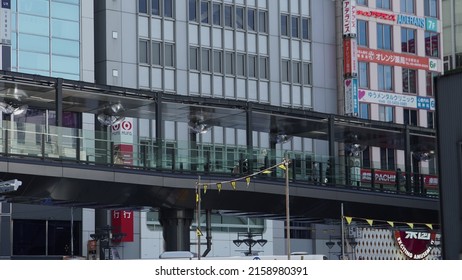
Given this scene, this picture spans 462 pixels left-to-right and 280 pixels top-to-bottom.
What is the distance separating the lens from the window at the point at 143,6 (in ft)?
287

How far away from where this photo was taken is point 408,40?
4082 inches

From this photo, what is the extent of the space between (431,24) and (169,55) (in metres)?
28.8

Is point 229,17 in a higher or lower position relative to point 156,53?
higher

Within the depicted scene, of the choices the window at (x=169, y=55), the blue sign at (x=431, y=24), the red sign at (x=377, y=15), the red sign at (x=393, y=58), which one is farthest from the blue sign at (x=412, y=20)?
the window at (x=169, y=55)

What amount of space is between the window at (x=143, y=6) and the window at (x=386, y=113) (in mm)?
24001

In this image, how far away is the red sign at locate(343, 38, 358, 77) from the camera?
97.5 meters

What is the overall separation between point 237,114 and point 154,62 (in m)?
28.3

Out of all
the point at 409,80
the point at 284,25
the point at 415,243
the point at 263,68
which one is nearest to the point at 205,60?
the point at 263,68

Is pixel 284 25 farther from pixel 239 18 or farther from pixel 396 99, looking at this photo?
pixel 396 99

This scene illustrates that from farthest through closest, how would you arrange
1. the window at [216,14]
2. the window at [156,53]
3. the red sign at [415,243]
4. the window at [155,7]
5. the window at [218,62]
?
the red sign at [415,243]
the window at [216,14]
the window at [218,62]
the window at [155,7]
the window at [156,53]

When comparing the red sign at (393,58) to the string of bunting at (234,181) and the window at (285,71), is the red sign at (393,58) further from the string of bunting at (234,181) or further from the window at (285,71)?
the string of bunting at (234,181)

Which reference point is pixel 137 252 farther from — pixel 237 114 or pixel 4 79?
pixel 4 79

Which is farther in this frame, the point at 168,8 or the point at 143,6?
the point at 168,8
